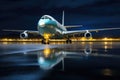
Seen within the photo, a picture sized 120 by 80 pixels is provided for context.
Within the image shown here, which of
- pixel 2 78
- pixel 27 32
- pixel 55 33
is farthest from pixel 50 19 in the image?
pixel 2 78

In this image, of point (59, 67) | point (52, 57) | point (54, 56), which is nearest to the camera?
point (59, 67)

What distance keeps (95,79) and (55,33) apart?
33.7 m

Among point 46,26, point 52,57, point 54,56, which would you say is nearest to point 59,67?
point 52,57

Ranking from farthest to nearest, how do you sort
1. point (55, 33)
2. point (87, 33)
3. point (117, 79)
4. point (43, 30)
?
point (87, 33)
point (55, 33)
point (43, 30)
point (117, 79)

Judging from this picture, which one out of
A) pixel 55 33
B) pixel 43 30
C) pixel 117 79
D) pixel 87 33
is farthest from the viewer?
pixel 87 33

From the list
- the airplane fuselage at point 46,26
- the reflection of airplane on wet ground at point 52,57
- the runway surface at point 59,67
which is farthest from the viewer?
the airplane fuselage at point 46,26

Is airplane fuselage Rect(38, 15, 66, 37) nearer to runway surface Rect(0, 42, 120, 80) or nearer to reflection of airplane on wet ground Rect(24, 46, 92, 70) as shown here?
reflection of airplane on wet ground Rect(24, 46, 92, 70)

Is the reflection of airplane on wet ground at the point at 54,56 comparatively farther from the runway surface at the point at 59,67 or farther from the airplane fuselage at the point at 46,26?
the airplane fuselage at the point at 46,26

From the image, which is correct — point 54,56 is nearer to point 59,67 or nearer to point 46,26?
point 59,67

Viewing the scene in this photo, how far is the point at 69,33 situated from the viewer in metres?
47.4

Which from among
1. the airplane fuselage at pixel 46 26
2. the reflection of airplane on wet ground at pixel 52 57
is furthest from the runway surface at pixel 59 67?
the airplane fuselage at pixel 46 26

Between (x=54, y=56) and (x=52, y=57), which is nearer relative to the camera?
(x=52, y=57)

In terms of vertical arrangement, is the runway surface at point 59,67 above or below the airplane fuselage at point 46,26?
below

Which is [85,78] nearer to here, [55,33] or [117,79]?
[117,79]
